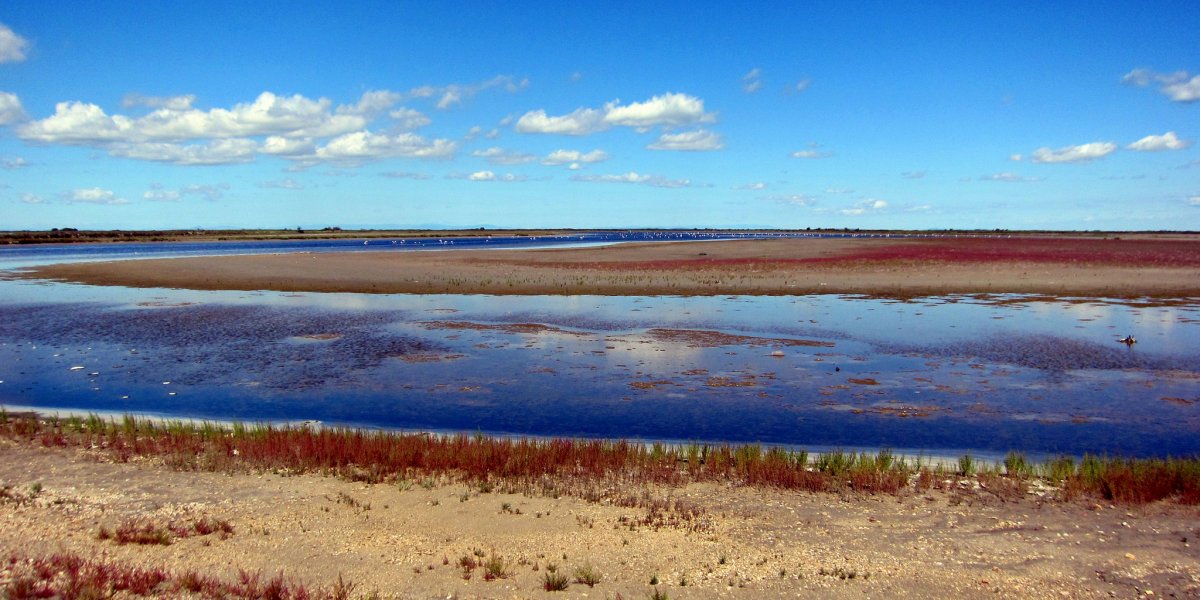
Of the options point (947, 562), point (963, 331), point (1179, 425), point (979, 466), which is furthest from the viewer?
point (963, 331)

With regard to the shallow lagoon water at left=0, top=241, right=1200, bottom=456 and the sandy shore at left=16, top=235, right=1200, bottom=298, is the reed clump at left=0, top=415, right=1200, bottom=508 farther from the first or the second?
the sandy shore at left=16, top=235, right=1200, bottom=298

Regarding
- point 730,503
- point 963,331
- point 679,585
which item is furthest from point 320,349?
point 963,331

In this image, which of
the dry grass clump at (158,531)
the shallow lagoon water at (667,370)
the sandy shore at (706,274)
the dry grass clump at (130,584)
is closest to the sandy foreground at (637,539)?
the dry grass clump at (158,531)

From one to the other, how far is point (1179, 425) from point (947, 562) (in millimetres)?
9904

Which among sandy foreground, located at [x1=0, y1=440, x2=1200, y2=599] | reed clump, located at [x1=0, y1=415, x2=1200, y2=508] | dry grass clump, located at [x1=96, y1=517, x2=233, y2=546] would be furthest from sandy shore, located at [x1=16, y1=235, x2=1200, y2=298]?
dry grass clump, located at [x1=96, y1=517, x2=233, y2=546]

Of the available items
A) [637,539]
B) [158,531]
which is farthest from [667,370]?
[158,531]

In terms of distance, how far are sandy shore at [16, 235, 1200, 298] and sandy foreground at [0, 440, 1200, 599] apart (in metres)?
31.3

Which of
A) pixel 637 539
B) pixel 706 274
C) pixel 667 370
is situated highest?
pixel 706 274

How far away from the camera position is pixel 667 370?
21.5 m

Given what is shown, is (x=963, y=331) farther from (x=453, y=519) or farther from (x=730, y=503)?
(x=453, y=519)

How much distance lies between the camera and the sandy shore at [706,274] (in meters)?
44.1

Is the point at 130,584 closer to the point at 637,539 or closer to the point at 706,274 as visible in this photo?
the point at 637,539

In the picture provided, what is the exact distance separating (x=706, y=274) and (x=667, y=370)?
31.6 m

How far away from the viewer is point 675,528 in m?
10.2
